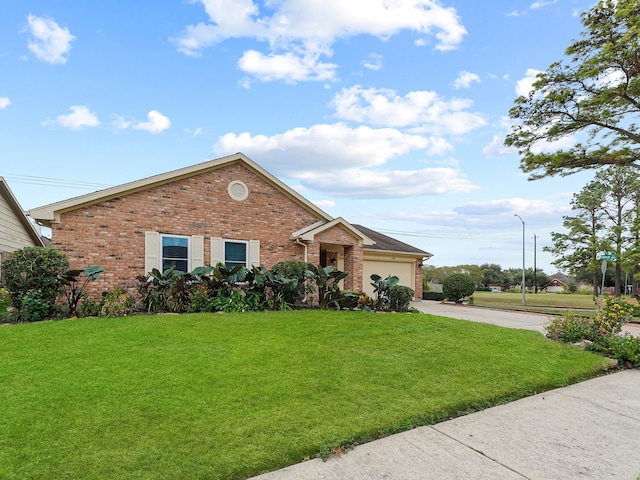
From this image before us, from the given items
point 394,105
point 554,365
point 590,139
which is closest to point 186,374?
point 554,365

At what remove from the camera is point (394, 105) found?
12438 millimetres

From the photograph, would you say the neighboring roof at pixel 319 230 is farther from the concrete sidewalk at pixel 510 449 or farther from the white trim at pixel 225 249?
the concrete sidewalk at pixel 510 449

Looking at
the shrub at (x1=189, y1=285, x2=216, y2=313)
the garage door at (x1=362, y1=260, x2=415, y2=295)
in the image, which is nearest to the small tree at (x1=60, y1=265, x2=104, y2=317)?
the shrub at (x1=189, y1=285, x2=216, y2=313)

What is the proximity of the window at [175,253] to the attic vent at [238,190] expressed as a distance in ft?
6.87

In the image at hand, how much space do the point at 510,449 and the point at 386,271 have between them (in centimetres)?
1610

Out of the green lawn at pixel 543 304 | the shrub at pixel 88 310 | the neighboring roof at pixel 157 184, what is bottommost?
the green lawn at pixel 543 304

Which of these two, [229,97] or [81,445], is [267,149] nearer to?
[229,97]

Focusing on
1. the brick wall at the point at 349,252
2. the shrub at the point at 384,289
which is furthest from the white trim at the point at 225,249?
the shrub at the point at 384,289

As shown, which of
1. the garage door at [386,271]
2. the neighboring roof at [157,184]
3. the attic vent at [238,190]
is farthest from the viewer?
the garage door at [386,271]

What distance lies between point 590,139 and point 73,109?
18233 millimetres

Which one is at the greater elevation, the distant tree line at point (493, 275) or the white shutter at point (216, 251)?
the white shutter at point (216, 251)

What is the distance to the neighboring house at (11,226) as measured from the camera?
12781mm

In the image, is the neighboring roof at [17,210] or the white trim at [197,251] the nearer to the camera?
the white trim at [197,251]

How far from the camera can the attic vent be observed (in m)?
12.5
